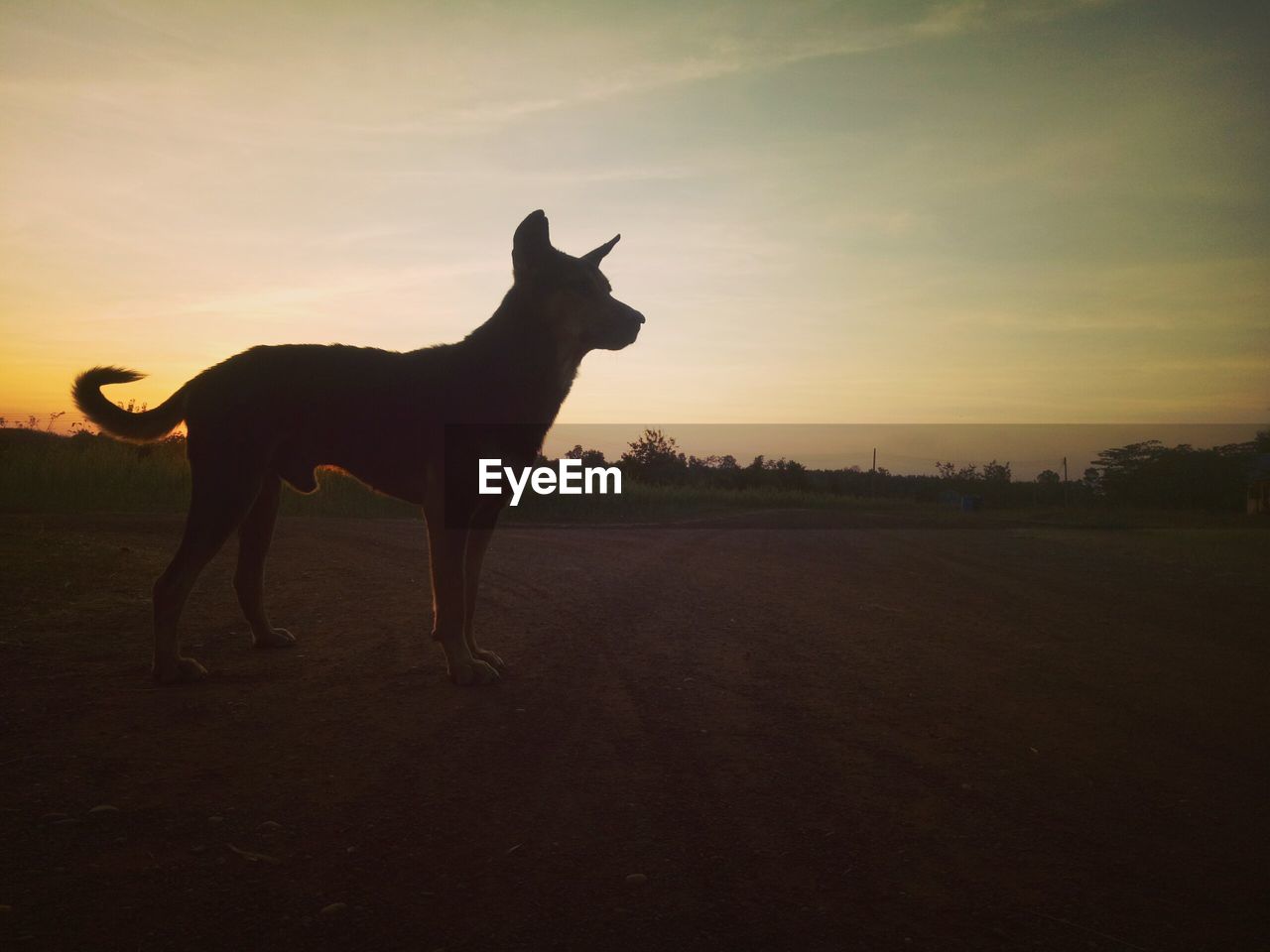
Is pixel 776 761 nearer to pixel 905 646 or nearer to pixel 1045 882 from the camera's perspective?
pixel 1045 882

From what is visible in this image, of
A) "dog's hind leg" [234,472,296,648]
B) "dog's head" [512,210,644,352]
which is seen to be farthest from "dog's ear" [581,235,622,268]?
"dog's hind leg" [234,472,296,648]

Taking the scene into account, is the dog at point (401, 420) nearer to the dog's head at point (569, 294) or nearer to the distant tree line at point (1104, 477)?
the dog's head at point (569, 294)

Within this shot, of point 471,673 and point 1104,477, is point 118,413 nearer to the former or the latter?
point 471,673

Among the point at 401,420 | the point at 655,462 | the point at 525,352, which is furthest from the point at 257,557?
the point at 655,462

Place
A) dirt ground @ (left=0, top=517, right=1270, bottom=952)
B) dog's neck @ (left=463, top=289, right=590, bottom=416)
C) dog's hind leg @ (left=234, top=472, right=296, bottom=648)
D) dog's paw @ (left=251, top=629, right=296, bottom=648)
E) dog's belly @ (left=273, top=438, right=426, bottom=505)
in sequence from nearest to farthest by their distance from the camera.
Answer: dirt ground @ (left=0, top=517, right=1270, bottom=952) → dog's belly @ (left=273, top=438, right=426, bottom=505) → dog's neck @ (left=463, top=289, right=590, bottom=416) → dog's hind leg @ (left=234, top=472, right=296, bottom=648) → dog's paw @ (left=251, top=629, right=296, bottom=648)

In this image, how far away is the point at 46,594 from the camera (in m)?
6.47

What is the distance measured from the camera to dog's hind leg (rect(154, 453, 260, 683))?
173 inches

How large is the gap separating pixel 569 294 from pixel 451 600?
80.8 inches

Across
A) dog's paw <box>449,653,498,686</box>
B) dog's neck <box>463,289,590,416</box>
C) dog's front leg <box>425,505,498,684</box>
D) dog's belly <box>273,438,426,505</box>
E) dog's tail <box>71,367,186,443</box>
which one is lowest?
dog's paw <box>449,653,498,686</box>

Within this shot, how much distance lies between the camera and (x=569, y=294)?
513 cm

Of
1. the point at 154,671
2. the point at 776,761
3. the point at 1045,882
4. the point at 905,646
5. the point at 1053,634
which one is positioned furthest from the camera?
the point at 1053,634

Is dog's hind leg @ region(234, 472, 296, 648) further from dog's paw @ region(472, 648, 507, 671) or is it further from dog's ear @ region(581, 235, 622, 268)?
dog's ear @ region(581, 235, 622, 268)

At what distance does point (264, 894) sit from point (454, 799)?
77 centimetres

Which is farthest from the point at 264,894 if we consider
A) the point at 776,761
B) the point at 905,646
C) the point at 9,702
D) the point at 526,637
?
the point at 905,646
